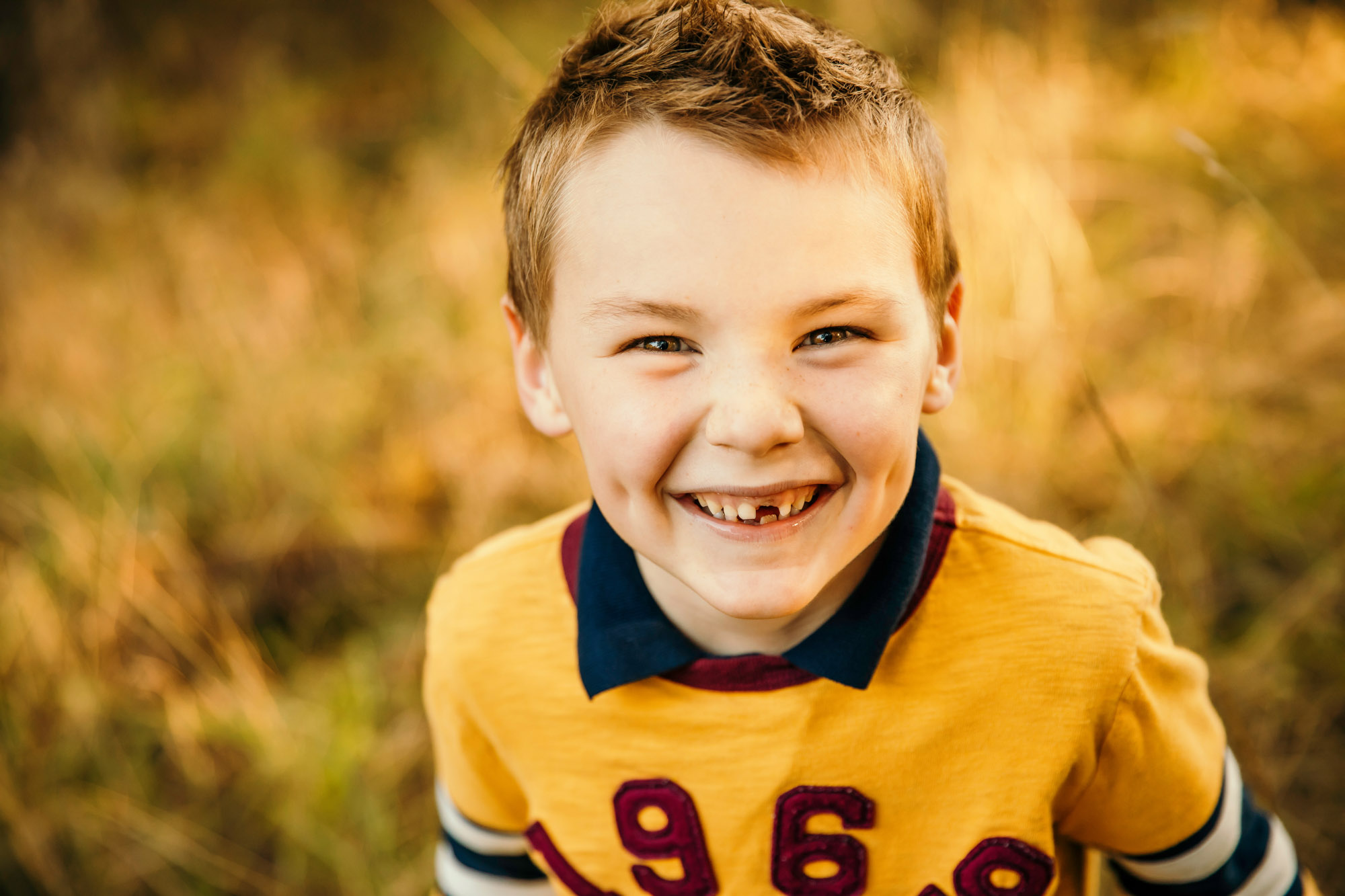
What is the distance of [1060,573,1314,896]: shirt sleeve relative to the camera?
0.97 m

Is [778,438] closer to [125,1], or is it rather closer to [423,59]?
[423,59]

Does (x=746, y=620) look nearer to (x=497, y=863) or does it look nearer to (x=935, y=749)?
(x=935, y=749)

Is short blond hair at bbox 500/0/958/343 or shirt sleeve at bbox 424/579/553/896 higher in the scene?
short blond hair at bbox 500/0/958/343

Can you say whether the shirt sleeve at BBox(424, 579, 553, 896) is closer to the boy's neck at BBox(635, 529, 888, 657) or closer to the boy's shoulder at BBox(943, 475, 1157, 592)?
the boy's neck at BBox(635, 529, 888, 657)

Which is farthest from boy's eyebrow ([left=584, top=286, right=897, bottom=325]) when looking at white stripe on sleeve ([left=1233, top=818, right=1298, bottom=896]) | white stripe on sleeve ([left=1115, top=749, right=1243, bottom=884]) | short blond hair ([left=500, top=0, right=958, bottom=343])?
white stripe on sleeve ([left=1233, top=818, right=1298, bottom=896])

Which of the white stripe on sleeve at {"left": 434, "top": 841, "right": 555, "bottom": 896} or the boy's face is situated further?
the white stripe on sleeve at {"left": 434, "top": 841, "right": 555, "bottom": 896}

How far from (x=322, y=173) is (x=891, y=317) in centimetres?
382

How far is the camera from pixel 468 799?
→ 4.02 feet

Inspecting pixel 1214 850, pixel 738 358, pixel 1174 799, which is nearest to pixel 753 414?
pixel 738 358

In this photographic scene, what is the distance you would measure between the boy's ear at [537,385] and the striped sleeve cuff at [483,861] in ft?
1.88

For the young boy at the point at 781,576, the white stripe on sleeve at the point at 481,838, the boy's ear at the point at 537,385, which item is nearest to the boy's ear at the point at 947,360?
the young boy at the point at 781,576

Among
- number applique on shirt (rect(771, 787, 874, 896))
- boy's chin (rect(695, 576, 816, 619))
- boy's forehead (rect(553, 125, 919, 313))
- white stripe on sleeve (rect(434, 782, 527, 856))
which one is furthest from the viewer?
white stripe on sleeve (rect(434, 782, 527, 856))

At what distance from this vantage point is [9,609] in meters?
2.18

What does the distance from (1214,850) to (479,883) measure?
930mm
